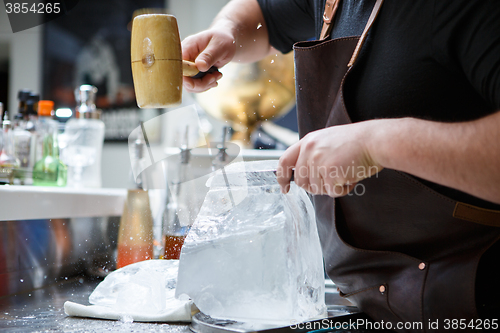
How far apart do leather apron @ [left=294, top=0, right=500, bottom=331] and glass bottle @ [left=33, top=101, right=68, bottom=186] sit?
3.41 ft

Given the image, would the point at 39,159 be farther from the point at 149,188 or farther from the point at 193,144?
the point at 193,144

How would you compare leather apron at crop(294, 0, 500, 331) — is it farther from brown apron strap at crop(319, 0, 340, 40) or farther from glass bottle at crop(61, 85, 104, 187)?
glass bottle at crop(61, 85, 104, 187)

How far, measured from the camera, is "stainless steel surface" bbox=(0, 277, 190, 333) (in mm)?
705

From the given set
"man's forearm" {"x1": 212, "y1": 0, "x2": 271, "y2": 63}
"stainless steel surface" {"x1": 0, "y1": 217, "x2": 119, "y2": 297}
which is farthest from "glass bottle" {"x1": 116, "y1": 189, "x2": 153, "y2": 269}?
"man's forearm" {"x1": 212, "y1": 0, "x2": 271, "y2": 63}

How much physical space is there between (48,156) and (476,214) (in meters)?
1.38

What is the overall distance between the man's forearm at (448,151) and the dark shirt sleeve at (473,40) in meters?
0.05

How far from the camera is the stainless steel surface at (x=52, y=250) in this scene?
0.99 meters

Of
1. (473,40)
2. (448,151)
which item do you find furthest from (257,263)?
(473,40)

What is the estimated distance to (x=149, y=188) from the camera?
1308 mm

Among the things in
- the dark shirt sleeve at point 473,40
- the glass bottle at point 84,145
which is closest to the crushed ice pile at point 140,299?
the dark shirt sleeve at point 473,40

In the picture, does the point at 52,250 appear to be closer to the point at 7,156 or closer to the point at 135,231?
the point at 135,231

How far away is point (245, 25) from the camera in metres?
1.12
